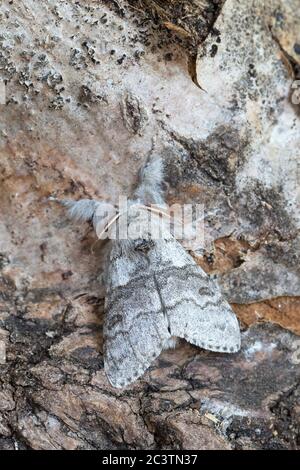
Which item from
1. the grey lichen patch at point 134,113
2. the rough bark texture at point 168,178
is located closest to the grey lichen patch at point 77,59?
the rough bark texture at point 168,178

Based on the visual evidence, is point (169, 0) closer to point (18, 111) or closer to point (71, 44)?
point (71, 44)

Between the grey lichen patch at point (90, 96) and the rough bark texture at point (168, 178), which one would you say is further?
the grey lichen patch at point (90, 96)

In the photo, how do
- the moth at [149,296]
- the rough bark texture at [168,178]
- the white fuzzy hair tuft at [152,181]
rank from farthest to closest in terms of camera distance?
the white fuzzy hair tuft at [152,181] → the moth at [149,296] → the rough bark texture at [168,178]

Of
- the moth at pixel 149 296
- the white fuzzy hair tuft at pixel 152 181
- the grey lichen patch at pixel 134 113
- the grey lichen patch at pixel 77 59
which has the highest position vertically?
the grey lichen patch at pixel 77 59

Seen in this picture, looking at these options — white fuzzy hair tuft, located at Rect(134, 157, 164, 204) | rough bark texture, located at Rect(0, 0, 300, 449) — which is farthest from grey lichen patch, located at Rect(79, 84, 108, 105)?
white fuzzy hair tuft, located at Rect(134, 157, 164, 204)

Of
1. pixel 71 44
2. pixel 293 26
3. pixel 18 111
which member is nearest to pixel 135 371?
pixel 18 111

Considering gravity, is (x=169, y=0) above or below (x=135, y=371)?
above

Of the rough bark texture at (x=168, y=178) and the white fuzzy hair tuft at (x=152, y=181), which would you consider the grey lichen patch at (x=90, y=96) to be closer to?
the rough bark texture at (x=168, y=178)
